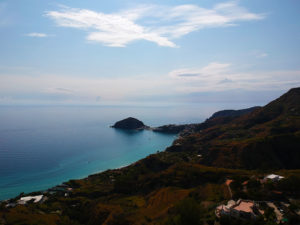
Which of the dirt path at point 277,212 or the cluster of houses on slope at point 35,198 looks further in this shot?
the cluster of houses on slope at point 35,198

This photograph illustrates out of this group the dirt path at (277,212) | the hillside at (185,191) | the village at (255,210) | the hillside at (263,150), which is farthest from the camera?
the hillside at (263,150)

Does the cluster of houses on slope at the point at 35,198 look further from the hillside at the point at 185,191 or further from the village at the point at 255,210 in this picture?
the village at the point at 255,210

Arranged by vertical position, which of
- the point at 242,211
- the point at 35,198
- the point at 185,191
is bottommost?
the point at 35,198

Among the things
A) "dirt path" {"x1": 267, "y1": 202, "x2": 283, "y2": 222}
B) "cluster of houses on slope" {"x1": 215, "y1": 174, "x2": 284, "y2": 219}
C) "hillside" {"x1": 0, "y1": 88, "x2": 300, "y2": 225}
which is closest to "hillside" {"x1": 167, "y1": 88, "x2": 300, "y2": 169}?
"hillside" {"x1": 0, "y1": 88, "x2": 300, "y2": 225}

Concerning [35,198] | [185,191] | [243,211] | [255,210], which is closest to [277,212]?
[255,210]

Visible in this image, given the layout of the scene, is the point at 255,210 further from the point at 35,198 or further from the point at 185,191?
Answer: the point at 35,198

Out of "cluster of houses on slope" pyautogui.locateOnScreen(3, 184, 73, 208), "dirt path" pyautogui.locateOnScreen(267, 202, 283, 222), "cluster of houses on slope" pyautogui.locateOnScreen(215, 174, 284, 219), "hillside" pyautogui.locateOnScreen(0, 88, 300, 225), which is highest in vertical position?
"cluster of houses on slope" pyautogui.locateOnScreen(215, 174, 284, 219)

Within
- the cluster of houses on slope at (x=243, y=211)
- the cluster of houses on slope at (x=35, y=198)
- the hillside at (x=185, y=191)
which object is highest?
the cluster of houses on slope at (x=243, y=211)

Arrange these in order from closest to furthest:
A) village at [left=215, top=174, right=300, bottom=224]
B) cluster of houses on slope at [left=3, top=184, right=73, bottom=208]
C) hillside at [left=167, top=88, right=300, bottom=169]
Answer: village at [left=215, top=174, right=300, bottom=224] → cluster of houses on slope at [left=3, top=184, right=73, bottom=208] → hillside at [left=167, top=88, right=300, bottom=169]

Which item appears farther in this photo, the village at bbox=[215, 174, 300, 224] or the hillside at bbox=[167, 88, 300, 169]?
the hillside at bbox=[167, 88, 300, 169]

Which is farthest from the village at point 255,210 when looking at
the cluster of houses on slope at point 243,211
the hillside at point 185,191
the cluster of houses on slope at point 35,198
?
the cluster of houses on slope at point 35,198

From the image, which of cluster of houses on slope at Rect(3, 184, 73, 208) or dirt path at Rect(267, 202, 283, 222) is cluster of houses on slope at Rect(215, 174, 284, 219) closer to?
dirt path at Rect(267, 202, 283, 222)
